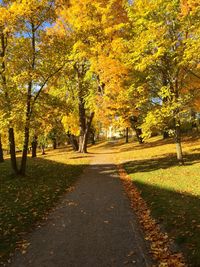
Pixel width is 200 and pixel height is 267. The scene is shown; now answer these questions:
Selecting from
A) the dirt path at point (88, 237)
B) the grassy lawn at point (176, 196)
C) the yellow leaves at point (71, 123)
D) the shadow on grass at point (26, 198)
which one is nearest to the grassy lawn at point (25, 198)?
the shadow on grass at point (26, 198)

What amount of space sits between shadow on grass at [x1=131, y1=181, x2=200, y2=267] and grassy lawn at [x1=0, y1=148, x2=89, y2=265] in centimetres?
381

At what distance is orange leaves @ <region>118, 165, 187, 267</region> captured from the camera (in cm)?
664

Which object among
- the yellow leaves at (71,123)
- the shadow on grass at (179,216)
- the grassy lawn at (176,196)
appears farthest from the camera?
the yellow leaves at (71,123)

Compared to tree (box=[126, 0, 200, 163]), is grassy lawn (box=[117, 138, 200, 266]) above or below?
below

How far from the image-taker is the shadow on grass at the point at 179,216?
7.19 meters

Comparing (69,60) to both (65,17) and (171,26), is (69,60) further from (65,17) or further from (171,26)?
(65,17)

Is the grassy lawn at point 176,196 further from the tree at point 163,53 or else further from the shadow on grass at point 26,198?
the shadow on grass at point 26,198

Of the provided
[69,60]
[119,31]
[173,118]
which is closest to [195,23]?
[173,118]

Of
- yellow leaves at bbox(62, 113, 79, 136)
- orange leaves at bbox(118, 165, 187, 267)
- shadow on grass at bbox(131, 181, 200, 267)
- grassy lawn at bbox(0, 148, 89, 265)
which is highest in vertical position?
yellow leaves at bbox(62, 113, 79, 136)

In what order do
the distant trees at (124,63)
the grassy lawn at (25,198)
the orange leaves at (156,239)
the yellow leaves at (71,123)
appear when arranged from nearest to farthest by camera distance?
the orange leaves at (156,239) → the grassy lawn at (25,198) → the distant trees at (124,63) → the yellow leaves at (71,123)

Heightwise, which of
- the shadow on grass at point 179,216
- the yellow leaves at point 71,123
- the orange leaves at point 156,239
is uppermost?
the yellow leaves at point 71,123

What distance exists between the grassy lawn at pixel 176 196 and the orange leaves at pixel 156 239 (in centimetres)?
18

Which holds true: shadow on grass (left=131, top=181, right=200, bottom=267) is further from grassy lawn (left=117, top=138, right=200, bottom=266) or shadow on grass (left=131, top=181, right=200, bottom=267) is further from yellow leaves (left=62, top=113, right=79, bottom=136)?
yellow leaves (left=62, top=113, right=79, bottom=136)

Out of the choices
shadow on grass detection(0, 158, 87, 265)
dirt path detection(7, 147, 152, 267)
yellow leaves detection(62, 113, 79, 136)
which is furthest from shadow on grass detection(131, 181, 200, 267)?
yellow leaves detection(62, 113, 79, 136)
